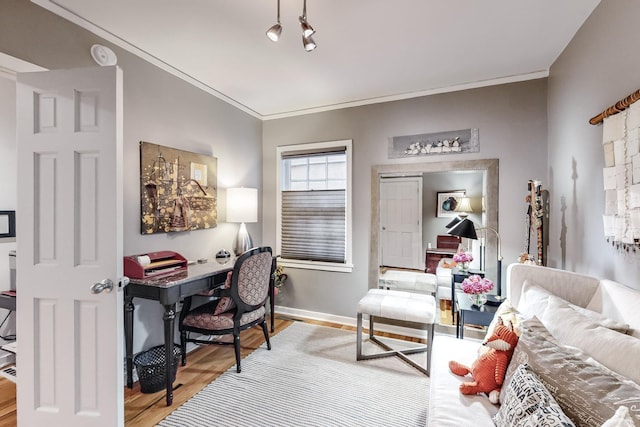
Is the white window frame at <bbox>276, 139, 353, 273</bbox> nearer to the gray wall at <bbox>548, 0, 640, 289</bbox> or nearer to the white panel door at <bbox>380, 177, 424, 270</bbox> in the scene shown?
the white panel door at <bbox>380, 177, 424, 270</bbox>

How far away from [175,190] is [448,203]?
263 cm

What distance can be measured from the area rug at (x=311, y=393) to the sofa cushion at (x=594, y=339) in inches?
41.1

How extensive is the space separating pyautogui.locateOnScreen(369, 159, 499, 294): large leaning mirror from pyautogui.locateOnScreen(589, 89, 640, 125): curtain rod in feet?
3.58

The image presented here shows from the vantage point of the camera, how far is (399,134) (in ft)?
9.96

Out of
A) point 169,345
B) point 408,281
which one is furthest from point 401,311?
point 169,345

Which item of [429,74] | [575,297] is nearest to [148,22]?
[429,74]

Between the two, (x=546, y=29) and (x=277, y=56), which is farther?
(x=277, y=56)

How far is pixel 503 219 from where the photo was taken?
2664 millimetres

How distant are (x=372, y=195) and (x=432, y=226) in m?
0.72

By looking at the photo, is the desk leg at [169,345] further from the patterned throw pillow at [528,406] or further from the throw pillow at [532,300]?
the throw pillow at [532,300]

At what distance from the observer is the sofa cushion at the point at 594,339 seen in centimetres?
95

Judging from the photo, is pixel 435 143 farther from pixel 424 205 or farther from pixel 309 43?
pixel 309 43

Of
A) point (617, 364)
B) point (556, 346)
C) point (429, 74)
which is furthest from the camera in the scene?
point (429, 74)

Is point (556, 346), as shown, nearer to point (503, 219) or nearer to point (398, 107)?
point (503, 219)
